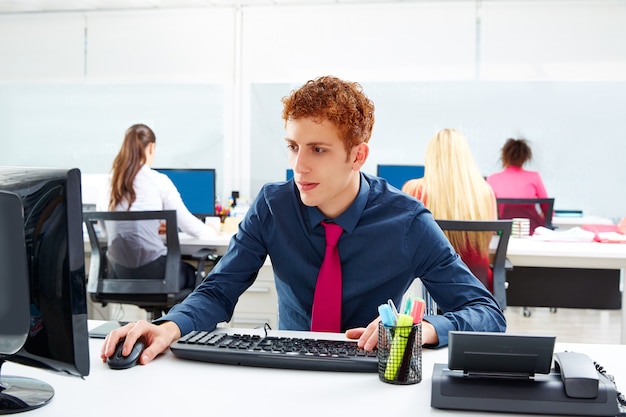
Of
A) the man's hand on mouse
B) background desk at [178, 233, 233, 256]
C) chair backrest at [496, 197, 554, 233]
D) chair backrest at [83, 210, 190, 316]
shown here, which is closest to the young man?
the man's hand on mouse

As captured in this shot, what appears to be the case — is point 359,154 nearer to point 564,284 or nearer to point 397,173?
point 564,284

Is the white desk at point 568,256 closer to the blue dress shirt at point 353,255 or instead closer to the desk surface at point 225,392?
the blue dress shirt at point 353,255

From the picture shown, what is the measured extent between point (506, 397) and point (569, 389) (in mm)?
103

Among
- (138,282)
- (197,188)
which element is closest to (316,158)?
(138,282)

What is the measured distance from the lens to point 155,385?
1239 mm

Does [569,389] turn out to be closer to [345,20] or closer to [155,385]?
[155,385]

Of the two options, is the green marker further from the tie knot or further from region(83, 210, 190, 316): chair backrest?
region(83, 210, 190, 316): chair backrest

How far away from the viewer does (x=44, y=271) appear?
42.8 inches

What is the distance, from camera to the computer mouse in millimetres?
1330

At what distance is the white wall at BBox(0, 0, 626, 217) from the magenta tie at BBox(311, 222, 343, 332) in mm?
4353

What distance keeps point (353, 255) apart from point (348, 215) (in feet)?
0.35

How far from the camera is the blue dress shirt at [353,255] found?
69.2 inches

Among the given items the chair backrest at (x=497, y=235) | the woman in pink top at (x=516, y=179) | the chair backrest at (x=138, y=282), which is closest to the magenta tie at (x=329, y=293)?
the chair backrest at (x=497, y=235)

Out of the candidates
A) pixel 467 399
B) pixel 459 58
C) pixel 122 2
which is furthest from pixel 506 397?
pixel 122 2
